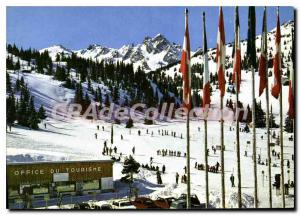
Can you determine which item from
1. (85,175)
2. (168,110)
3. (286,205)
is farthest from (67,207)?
(286,205)

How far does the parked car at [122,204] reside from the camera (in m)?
13.3

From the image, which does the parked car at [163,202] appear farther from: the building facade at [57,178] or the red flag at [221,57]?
the red flag at [221,57]

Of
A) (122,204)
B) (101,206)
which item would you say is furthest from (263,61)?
(101,206)

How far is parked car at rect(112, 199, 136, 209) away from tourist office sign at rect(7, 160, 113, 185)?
151cm

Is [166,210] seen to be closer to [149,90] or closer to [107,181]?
[107,181]

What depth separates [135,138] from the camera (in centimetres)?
1870

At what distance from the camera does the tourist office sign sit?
535 inches

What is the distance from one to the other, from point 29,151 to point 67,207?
2316mm

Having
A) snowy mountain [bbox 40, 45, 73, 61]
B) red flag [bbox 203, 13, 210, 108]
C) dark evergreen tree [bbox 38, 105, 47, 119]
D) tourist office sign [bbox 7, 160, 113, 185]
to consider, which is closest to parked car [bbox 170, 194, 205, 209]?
tourist office sign [bbox 7, 160, 113, 185]

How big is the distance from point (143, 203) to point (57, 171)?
8.74ft

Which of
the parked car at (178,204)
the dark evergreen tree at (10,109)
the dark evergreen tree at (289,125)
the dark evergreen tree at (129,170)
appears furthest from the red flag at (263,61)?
the dark evergreen tree at (10,109)

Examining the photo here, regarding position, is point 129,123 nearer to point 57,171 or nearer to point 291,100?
point 57,171

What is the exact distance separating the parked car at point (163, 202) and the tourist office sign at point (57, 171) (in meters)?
1.98

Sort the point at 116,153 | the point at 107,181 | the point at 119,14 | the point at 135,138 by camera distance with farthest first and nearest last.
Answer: the point at 135,138 → the point at 116,153 → the point at 107,181 → the point at 119,14
